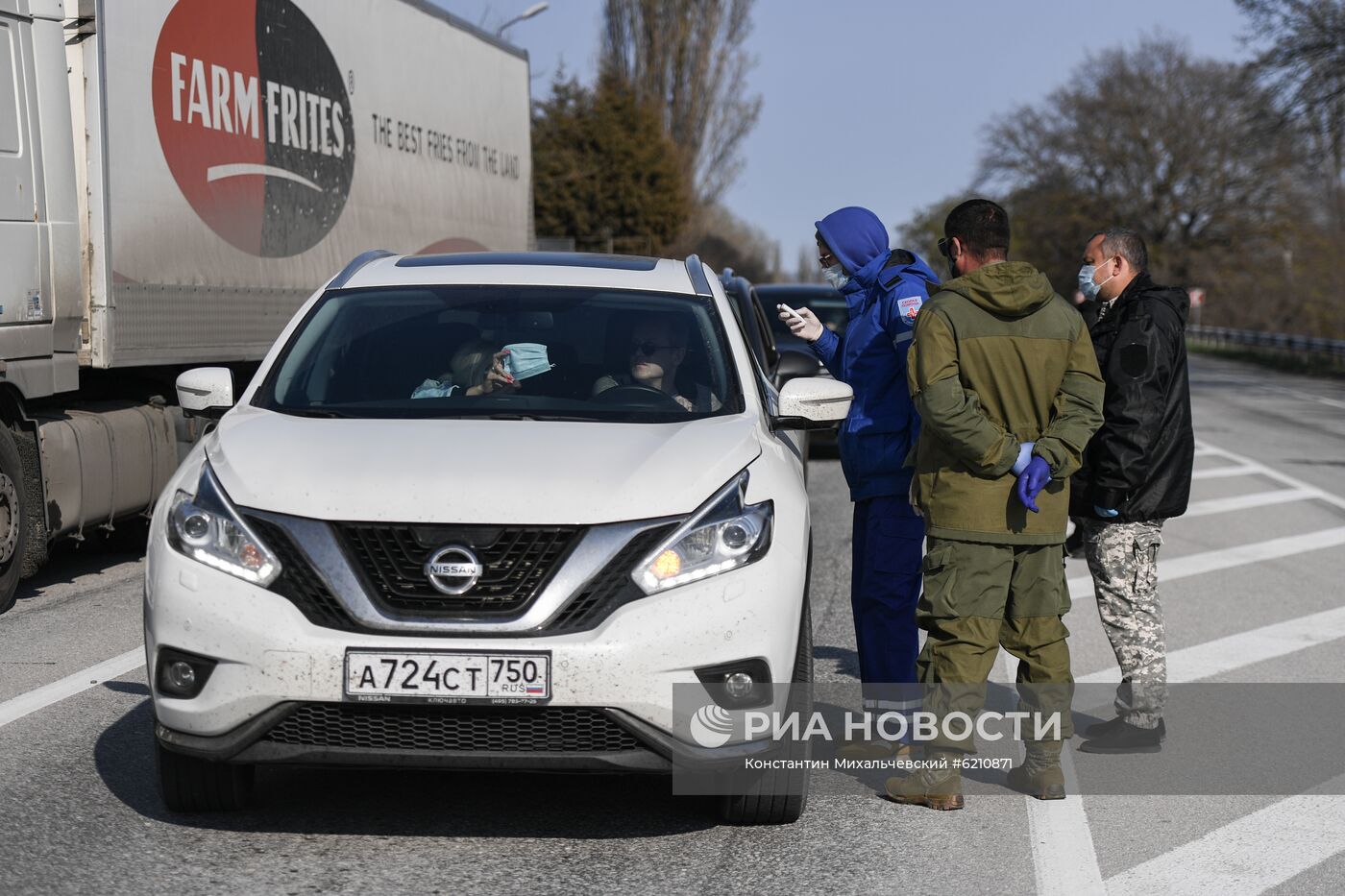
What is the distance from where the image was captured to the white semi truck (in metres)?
8.76

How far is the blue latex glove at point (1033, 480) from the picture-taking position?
16.6 ft

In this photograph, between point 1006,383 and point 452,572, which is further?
point 1006,383

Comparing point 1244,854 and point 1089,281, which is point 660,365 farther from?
point 1244,854

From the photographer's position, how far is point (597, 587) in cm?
456

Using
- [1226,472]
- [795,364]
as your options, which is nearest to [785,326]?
[795,364]

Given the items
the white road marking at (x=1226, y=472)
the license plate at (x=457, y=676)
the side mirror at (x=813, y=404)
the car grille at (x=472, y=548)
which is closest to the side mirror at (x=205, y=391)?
the car grille at (x=472, y=548)

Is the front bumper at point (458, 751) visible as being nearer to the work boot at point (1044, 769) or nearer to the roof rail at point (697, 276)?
the work boot at point (1044, 769)

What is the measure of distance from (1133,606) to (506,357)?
7.49ft

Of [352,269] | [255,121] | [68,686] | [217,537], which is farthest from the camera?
[255,121]

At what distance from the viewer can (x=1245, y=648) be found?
8141mm

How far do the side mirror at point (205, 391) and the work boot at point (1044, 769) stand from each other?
9.03 ft

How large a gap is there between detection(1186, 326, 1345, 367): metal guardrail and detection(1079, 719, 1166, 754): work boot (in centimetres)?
2767

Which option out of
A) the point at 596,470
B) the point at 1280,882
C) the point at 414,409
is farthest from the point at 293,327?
the point at 1280,882

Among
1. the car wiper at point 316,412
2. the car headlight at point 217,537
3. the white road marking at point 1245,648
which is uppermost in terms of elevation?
the car wiper at point 316,412
